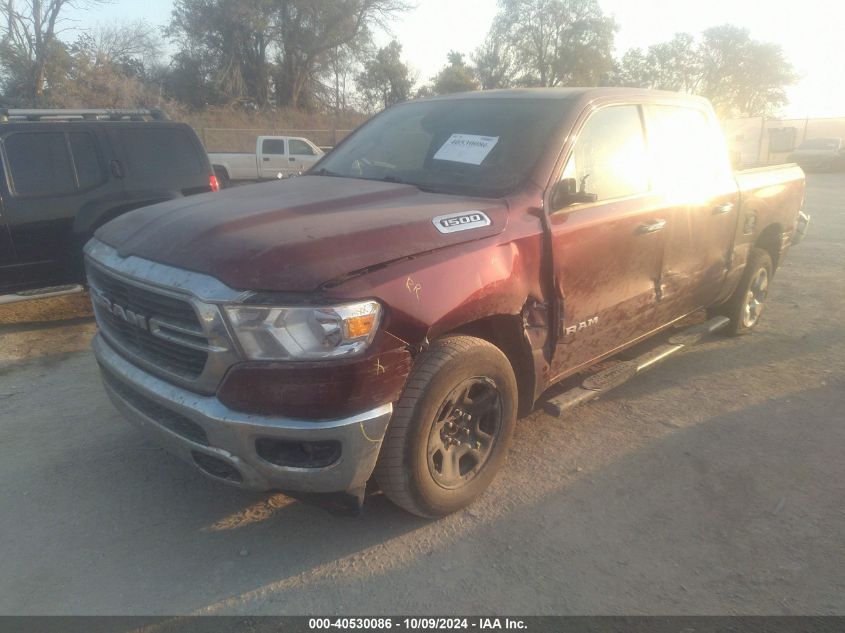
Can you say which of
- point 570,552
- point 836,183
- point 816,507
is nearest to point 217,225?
point 570,552

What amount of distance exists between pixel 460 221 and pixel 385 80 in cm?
4570

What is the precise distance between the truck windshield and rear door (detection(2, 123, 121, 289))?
3011 mm

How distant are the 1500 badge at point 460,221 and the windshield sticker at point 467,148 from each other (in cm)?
63

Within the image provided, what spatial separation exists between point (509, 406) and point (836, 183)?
26573mm

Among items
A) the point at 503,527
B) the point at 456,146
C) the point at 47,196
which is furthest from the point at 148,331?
the point at 47,196

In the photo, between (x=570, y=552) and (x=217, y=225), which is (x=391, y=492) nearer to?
(x=570, y=552)

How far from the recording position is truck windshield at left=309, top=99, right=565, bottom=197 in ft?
11.3

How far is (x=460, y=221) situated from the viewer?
2.95 meters

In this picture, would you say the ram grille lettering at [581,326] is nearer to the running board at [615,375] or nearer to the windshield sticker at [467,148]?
the running board at [615,375]

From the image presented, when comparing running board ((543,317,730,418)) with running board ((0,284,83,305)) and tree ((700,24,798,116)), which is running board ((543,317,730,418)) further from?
tree ((700,24,798,116))

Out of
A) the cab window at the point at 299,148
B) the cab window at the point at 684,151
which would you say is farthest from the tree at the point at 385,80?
the cab window at the point at 684,151

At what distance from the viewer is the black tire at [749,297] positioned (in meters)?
5.50
